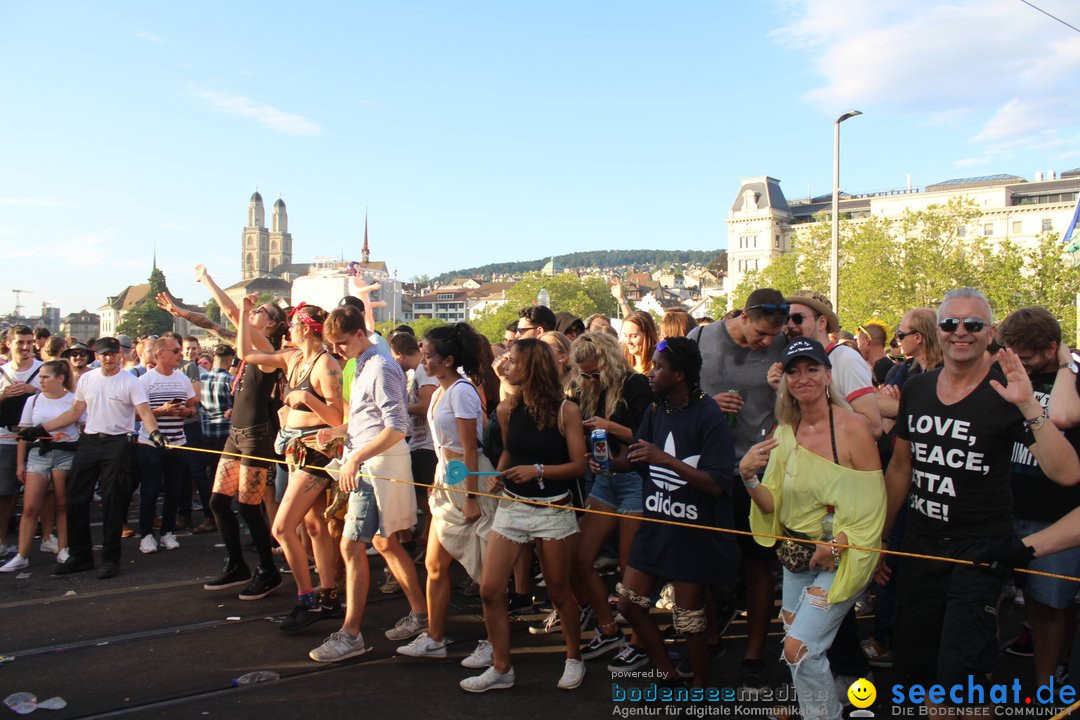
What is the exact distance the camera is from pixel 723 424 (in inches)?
176

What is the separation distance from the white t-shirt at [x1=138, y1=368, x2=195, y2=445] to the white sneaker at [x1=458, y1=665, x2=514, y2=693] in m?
5.58

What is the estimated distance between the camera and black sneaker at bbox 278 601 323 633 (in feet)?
19.4

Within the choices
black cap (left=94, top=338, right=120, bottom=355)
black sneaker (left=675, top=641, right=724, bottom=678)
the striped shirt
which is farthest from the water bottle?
black cap (left=94, top=338, right=120, bottom=355)

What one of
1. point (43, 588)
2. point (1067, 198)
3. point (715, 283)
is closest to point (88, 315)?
point (715, 283)

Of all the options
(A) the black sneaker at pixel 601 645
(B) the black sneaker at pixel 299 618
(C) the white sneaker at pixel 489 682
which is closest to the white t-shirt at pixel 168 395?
(B) the black sneaker at pixel 299 618

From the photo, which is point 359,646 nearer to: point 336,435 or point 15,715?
point 336,435

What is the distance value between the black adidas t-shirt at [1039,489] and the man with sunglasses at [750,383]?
4.48 ft

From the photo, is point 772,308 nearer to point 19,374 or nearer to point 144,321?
point 19,374

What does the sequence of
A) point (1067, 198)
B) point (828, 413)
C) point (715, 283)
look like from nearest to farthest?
point (828, 413) < point (1067, 198) < point (715, 283)

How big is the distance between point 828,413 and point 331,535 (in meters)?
3.85

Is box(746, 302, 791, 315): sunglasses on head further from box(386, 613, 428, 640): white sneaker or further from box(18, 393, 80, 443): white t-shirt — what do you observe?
box(18, 393, 80, 443): white t-shirt

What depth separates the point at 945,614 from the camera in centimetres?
358

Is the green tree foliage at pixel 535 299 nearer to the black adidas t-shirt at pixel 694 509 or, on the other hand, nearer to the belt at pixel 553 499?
the belt at pixel 553 499

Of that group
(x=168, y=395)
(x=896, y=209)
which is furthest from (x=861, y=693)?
(x=896, y=209)
